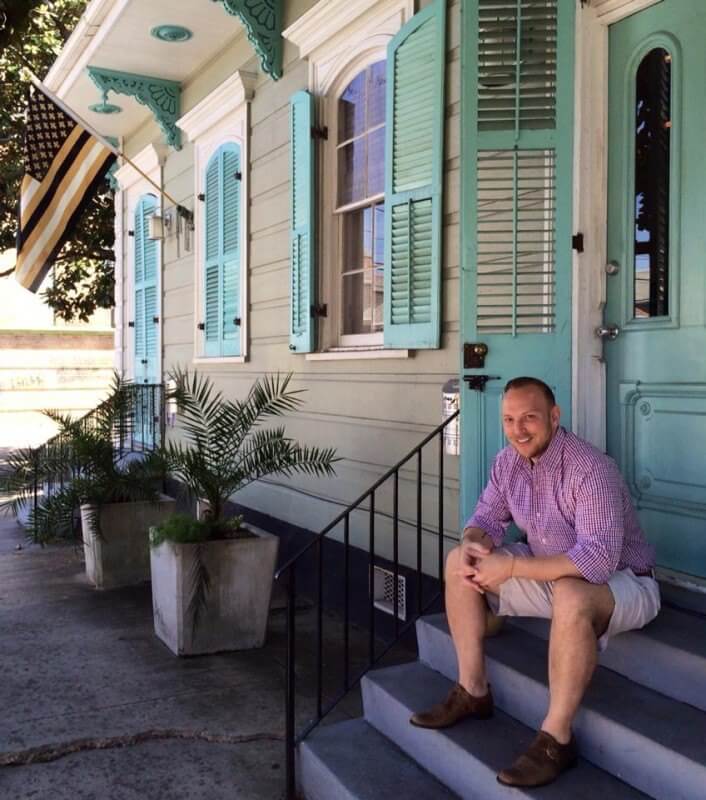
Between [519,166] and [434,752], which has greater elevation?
[519,166]

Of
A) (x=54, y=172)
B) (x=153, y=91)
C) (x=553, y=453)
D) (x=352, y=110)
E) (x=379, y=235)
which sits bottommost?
(x=553, y=453)

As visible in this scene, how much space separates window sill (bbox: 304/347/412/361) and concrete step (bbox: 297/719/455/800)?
6.38 ft

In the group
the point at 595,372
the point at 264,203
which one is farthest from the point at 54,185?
the point at 595,372

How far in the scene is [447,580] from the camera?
288 centimetres

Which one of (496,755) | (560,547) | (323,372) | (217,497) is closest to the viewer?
(496,755)

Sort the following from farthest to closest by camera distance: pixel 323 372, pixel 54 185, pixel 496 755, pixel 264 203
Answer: pixel 54 185 → pixel 264 203 → pixel 323 372 → pixel 496 755

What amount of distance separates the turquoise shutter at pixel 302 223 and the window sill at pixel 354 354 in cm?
8

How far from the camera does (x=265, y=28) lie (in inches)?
223

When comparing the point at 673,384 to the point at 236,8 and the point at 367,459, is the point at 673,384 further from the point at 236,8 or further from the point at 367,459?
the point at 236,8

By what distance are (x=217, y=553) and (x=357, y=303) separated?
1.72 meters

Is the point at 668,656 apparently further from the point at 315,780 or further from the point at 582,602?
the point at 315,780

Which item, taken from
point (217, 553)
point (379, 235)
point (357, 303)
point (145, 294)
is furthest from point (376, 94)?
point (145, 294)

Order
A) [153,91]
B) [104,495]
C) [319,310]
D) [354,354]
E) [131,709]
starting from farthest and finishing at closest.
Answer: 1. [153,91]
2. [104,495]
3. [319,310]
4. [354,354]
5. [131,709]

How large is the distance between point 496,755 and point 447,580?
1.85 ft
